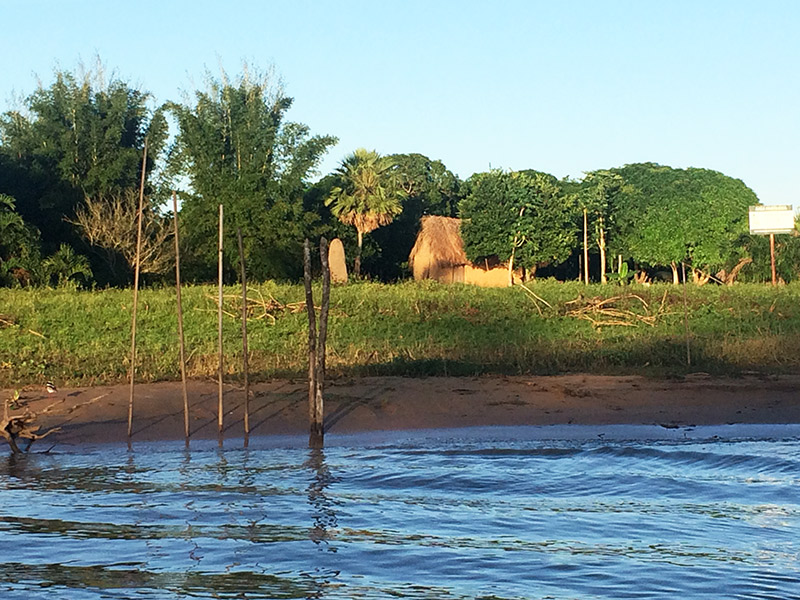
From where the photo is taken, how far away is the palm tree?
45.7 metres

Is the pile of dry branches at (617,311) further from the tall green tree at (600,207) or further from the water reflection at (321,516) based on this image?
the tall green tree at (600,207)

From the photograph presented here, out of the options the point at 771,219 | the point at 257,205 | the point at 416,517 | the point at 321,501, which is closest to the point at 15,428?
the point at 321,501

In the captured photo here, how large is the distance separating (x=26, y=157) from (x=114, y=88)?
187 inches

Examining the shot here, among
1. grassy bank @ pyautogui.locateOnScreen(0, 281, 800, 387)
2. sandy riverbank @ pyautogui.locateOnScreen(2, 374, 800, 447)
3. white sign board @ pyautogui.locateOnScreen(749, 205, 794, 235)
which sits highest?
white sign board @ pyautogui.locateOnScreen(749, 205, 794, 235)

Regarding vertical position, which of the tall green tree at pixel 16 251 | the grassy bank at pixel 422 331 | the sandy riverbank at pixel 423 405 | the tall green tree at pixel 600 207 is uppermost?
the tall green tree at pixel 600 207

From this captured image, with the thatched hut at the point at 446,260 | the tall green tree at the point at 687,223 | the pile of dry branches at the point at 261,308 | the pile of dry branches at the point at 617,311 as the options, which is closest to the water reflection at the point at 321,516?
the pile of dry branches at the point at 261,308

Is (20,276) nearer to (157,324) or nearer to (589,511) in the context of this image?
(157,324)

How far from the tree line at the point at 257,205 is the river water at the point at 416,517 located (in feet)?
70.1

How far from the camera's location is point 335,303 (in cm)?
2572

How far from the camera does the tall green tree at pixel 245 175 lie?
3750 centimetres

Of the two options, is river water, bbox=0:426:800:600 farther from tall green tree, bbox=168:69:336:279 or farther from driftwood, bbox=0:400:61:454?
tall green tree, bbox=168:69:336:279

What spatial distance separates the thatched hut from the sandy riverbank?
101 ft

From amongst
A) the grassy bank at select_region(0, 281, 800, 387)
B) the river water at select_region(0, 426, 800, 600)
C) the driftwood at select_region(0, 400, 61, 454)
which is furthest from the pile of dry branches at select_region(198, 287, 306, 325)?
the driftwood at select_region(0, 400, 61, 454)

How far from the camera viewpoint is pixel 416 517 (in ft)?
29.3
